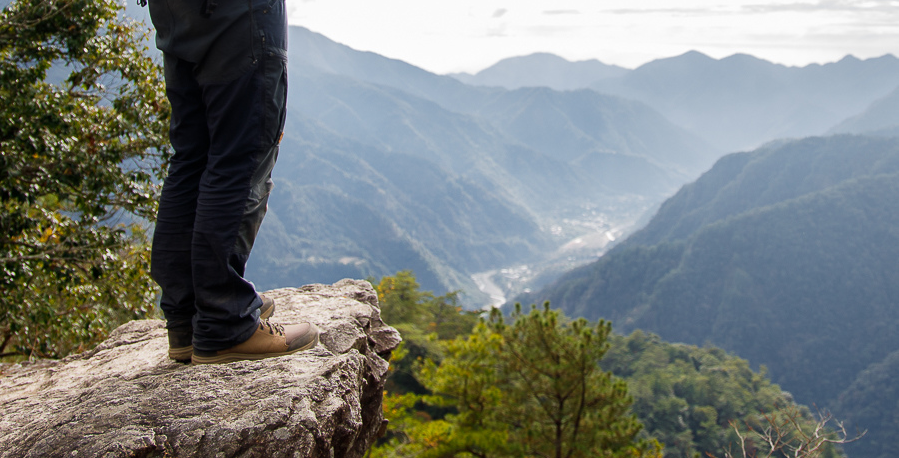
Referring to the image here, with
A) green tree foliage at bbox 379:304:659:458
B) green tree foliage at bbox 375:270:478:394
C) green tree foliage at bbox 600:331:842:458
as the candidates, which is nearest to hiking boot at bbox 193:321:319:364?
green tree foliage at bbox 379:304:659:458

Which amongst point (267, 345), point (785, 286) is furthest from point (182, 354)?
point (785, 286)

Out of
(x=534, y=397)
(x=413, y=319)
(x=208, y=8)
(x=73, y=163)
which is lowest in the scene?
(x=413, y=319)

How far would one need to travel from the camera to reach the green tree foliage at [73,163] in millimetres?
5484

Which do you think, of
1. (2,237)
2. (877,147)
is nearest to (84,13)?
(2,237)

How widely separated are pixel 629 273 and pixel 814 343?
4020 cm

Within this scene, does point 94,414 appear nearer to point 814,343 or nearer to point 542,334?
point 542,334

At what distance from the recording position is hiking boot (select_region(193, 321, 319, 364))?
2668 mm

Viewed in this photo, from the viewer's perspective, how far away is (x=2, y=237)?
5539 mm

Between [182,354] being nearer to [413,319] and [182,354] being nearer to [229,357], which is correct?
[229,357]

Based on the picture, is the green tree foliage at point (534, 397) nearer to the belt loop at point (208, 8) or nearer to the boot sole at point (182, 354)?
the boot sole at point (182, 354)

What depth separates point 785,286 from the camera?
4850 inches

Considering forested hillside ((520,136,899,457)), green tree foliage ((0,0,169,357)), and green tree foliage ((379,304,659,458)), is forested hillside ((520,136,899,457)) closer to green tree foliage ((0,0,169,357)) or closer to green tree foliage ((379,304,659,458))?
green tree foliage ((379,304,659,458))

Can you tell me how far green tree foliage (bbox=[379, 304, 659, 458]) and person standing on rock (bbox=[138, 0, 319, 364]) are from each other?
7.55 metres

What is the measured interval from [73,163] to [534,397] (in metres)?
8.49
